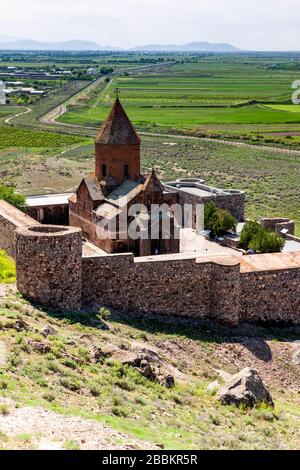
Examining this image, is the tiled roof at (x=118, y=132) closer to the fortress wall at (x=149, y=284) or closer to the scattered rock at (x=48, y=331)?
the fortress wall at (x=149, y=284)

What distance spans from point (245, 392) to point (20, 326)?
4937 mm

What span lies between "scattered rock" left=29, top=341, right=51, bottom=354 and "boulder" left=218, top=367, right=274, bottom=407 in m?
3.68

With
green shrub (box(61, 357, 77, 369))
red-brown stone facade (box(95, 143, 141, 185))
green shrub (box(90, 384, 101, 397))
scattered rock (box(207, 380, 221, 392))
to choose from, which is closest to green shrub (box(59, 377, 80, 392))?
green shrub (box(90, 384, 101, 397))

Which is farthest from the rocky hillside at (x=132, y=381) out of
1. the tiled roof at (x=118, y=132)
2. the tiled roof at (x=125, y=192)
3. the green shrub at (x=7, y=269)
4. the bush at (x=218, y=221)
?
the tiled roof at (x=118, y=132)

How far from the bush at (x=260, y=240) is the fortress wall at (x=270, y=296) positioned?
341 cm

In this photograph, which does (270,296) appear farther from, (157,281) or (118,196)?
(118,196)

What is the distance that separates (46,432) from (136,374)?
4.49m

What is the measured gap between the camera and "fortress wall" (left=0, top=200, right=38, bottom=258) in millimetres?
21011

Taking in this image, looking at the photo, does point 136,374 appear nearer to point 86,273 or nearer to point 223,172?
point 86,273

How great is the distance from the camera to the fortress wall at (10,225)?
68.9 ft

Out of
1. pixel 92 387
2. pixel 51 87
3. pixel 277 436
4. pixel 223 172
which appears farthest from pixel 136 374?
pixel 51 87

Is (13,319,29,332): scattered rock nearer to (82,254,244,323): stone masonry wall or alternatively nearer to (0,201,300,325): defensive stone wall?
(0,201,300,325): defensive stone wall

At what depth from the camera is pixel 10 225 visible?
2127 cm
